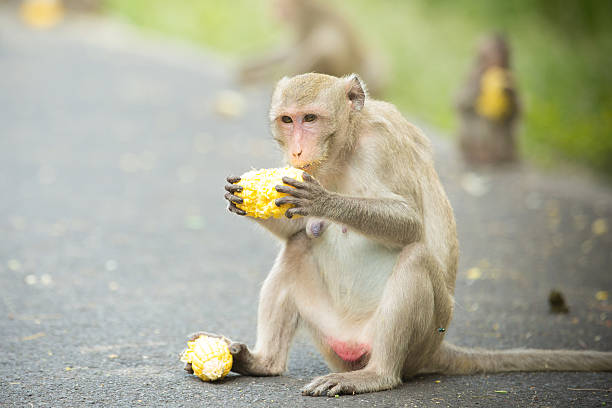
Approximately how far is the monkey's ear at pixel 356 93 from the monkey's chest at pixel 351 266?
57 centimetres

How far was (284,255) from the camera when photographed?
414 centimetres

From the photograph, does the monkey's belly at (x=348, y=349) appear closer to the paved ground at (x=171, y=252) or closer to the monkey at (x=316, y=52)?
the paved ground at (x=171, y=252)

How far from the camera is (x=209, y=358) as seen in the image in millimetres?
3848

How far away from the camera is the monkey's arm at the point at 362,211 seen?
3.60 metres

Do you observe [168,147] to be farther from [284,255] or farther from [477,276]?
[284,255]

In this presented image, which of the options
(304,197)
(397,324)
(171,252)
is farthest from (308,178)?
(171,252)

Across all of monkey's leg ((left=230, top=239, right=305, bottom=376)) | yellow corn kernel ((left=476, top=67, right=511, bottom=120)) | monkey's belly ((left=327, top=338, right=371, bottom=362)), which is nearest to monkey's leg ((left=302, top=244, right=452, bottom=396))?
monkey's belly ((left=327, top=338, right=371, bottom=362))

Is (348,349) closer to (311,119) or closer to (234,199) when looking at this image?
(234,199)

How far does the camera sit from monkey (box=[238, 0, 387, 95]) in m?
11.9

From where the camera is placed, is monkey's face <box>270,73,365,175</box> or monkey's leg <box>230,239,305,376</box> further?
monkey's leg <box>230,239,305,376</box>

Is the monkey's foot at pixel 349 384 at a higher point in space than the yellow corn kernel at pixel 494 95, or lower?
lower

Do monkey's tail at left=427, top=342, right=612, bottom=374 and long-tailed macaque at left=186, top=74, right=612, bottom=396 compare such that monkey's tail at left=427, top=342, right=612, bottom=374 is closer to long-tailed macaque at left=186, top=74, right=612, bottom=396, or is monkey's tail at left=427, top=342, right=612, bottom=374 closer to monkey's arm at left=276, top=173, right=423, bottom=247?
long-tailed macaque at left=186, top=74, right=612, bottom=396

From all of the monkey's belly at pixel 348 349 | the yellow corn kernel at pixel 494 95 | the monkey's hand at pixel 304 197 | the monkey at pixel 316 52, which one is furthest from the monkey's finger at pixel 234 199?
the monkey at pixel 316 52

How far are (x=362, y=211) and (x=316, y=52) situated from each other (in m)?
8.37
